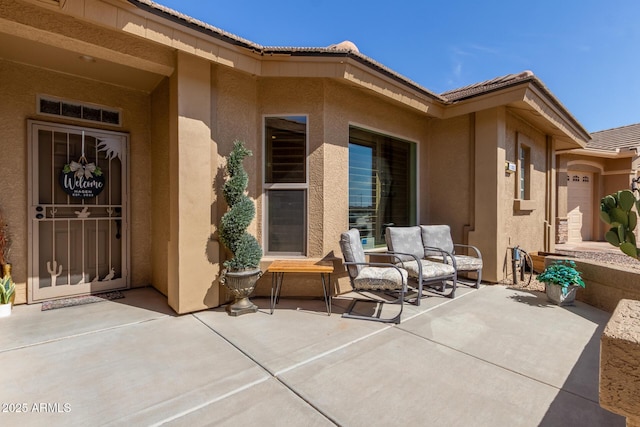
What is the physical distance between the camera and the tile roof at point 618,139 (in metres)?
12.1

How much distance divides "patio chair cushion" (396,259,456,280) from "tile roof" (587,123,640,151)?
11.5 m

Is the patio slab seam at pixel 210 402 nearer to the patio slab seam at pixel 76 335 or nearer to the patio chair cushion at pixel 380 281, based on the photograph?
the patio chair cushion at pixel 380 281

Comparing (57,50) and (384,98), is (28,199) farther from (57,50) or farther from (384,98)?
(384,98)

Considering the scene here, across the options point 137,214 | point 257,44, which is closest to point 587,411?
point 257,44

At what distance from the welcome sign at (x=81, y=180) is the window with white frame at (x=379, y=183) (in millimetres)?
4399

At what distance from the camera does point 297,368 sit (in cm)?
275

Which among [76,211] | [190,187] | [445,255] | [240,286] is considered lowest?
[240,286]

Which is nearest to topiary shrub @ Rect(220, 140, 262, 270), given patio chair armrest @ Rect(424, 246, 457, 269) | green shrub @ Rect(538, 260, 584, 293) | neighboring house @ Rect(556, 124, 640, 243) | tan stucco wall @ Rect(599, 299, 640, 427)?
patio chair armrest @ Rect(424, 246, 457, 269)

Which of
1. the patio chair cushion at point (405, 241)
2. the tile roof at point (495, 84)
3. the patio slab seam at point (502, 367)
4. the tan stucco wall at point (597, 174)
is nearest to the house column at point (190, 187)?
the patio slab seam at point (502, 367)

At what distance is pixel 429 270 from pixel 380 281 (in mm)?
1225

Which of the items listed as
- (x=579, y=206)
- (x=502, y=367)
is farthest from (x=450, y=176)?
(x=579, y=206)

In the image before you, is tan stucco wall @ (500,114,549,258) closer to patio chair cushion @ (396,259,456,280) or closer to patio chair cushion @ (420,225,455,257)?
patio chair cushion @ (420,225,455,257)

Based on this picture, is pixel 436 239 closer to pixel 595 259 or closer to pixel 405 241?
pixel 405 241

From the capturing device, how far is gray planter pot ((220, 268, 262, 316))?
4.03 meters
